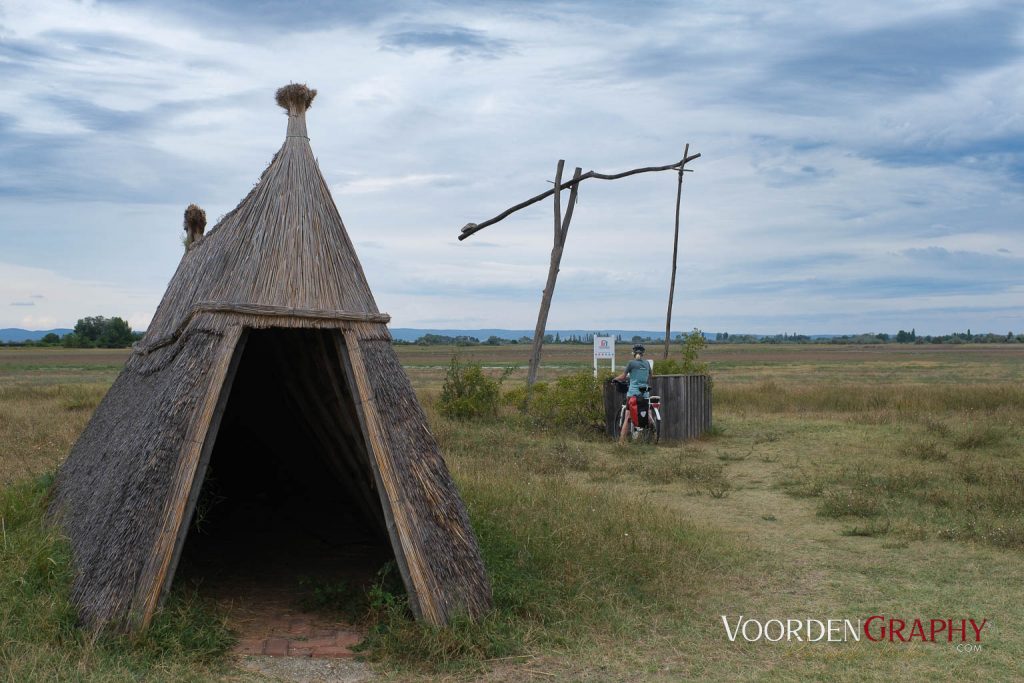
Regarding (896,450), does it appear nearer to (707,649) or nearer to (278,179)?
(707,649)

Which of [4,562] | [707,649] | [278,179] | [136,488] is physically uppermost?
[278,179]

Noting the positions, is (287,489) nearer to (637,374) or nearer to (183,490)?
(183,490)

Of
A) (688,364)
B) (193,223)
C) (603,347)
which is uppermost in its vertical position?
(193,223)

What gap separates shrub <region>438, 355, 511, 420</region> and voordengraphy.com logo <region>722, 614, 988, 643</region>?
11228 millimetres

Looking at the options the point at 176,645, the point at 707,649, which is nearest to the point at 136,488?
the point at 176,645

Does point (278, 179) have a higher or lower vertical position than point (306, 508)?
higher

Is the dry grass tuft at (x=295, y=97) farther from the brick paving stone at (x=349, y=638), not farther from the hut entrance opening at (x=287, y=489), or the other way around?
the brick paving stone at (x=349, y=638)

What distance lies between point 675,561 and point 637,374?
8430 mm

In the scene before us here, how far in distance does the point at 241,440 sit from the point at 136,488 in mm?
4596

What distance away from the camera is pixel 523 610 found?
6.26 m

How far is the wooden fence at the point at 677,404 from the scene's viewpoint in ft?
54.0

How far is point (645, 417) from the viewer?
1631 cm

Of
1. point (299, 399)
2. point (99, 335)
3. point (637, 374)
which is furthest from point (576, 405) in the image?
point (99, 335)

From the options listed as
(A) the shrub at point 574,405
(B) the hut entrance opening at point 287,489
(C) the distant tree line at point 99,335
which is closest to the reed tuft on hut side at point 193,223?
(B) the hut entrance opening at point 287,489
